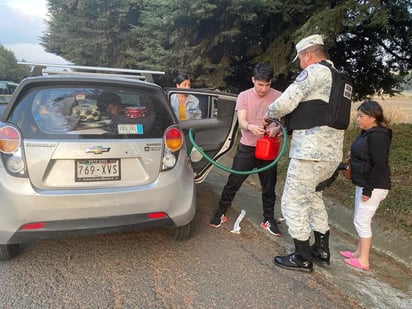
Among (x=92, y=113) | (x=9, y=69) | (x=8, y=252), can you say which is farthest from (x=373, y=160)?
(x=9, y=69)

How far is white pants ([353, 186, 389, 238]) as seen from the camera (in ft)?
9.71

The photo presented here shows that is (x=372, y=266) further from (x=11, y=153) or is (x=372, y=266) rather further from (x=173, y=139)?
(x=11, y=153)

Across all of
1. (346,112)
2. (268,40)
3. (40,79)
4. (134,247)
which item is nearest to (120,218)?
(134,247)

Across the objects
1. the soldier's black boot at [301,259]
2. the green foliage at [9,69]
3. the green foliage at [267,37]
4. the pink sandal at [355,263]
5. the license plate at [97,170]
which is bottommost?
the green foliage at [9,69]

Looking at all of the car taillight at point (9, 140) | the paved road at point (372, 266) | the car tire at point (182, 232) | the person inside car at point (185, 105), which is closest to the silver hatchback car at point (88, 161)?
the car taillight at point (9, 140)

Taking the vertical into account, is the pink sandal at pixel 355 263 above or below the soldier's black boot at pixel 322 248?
below

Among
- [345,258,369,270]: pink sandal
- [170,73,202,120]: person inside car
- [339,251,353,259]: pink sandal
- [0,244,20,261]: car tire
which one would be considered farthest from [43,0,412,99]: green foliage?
[0,244,20,261]: car tire

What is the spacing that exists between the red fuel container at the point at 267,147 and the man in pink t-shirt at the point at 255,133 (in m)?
0.06

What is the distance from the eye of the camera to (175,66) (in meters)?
8.71

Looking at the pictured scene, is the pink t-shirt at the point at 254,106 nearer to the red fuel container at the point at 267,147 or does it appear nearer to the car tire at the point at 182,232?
the red fuel container at the point at 267,147

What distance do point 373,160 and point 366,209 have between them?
0.43m

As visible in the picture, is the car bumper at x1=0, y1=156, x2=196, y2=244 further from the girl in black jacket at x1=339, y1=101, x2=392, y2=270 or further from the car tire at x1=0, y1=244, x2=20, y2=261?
the girl in black jacket at x1=339, y1=101, x2=392, y2=270

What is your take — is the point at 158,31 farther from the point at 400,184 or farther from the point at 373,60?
the point at 400,184

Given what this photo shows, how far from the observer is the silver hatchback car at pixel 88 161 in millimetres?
2715
